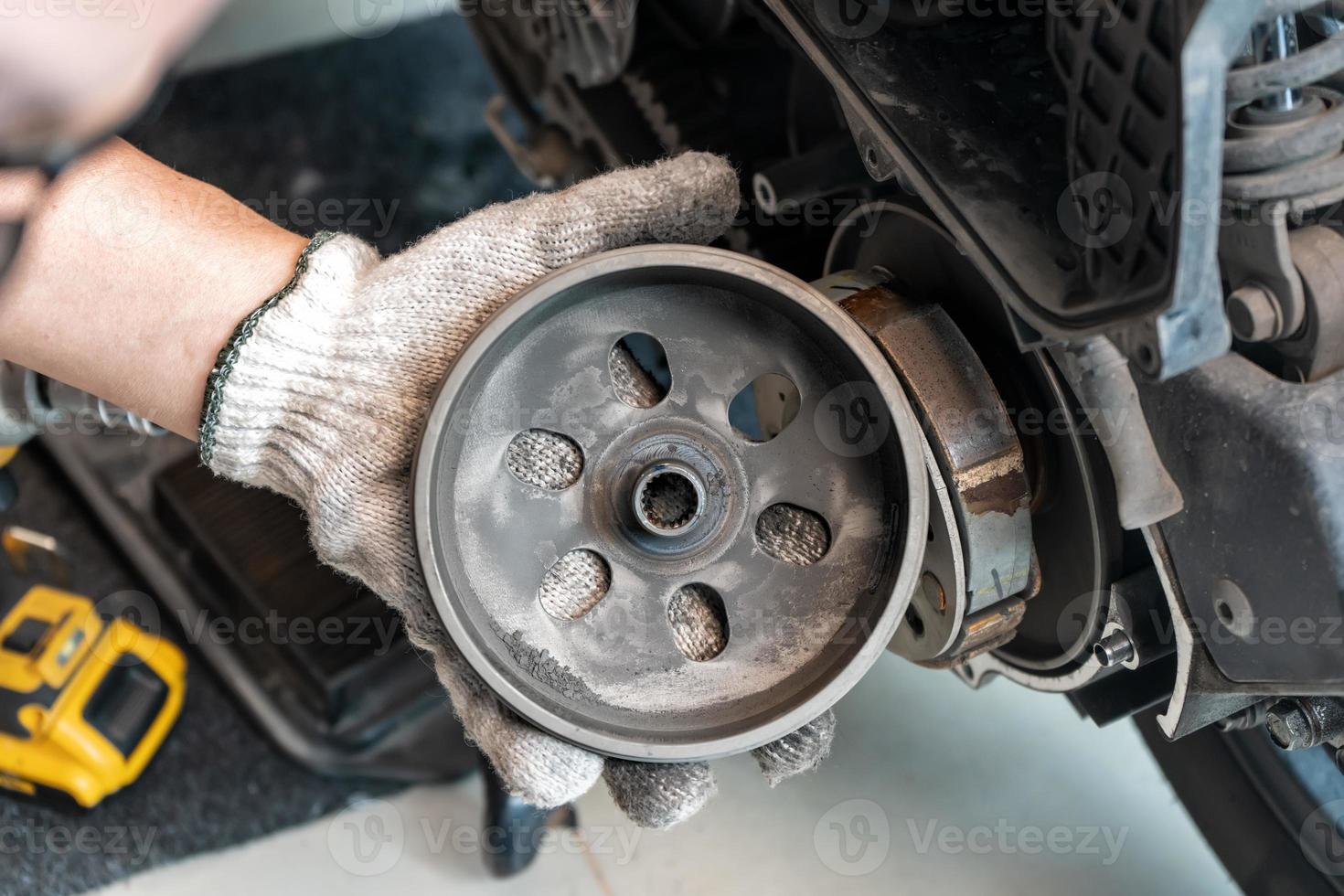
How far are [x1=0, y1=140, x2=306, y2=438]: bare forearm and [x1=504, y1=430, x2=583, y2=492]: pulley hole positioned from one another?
0.25 m

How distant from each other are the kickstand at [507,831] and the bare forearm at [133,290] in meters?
0.63

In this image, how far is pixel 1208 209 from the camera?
22.9 inches

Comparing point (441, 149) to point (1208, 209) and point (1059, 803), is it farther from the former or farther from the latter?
point (1208, 209)

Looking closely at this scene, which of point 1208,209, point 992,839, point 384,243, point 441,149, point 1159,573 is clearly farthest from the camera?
point 441,149

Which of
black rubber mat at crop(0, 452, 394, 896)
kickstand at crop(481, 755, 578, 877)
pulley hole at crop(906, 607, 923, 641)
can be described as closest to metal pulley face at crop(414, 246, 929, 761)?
pulley hole at crop(906, 607, 923, 641)

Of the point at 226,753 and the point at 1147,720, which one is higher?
the point at 1147,720

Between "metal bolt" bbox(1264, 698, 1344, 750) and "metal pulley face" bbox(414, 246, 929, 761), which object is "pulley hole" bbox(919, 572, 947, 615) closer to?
"metal pulley face" bbox(414, 246, 929, 761)

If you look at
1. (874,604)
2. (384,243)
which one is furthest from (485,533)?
(384,243)

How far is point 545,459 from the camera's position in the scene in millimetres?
890

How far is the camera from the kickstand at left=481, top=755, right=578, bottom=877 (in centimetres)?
133

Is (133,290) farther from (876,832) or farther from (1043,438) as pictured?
(876,832)

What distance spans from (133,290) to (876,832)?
3.35 ft

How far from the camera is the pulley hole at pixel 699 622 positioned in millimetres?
897

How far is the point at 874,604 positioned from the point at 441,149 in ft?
4.48
